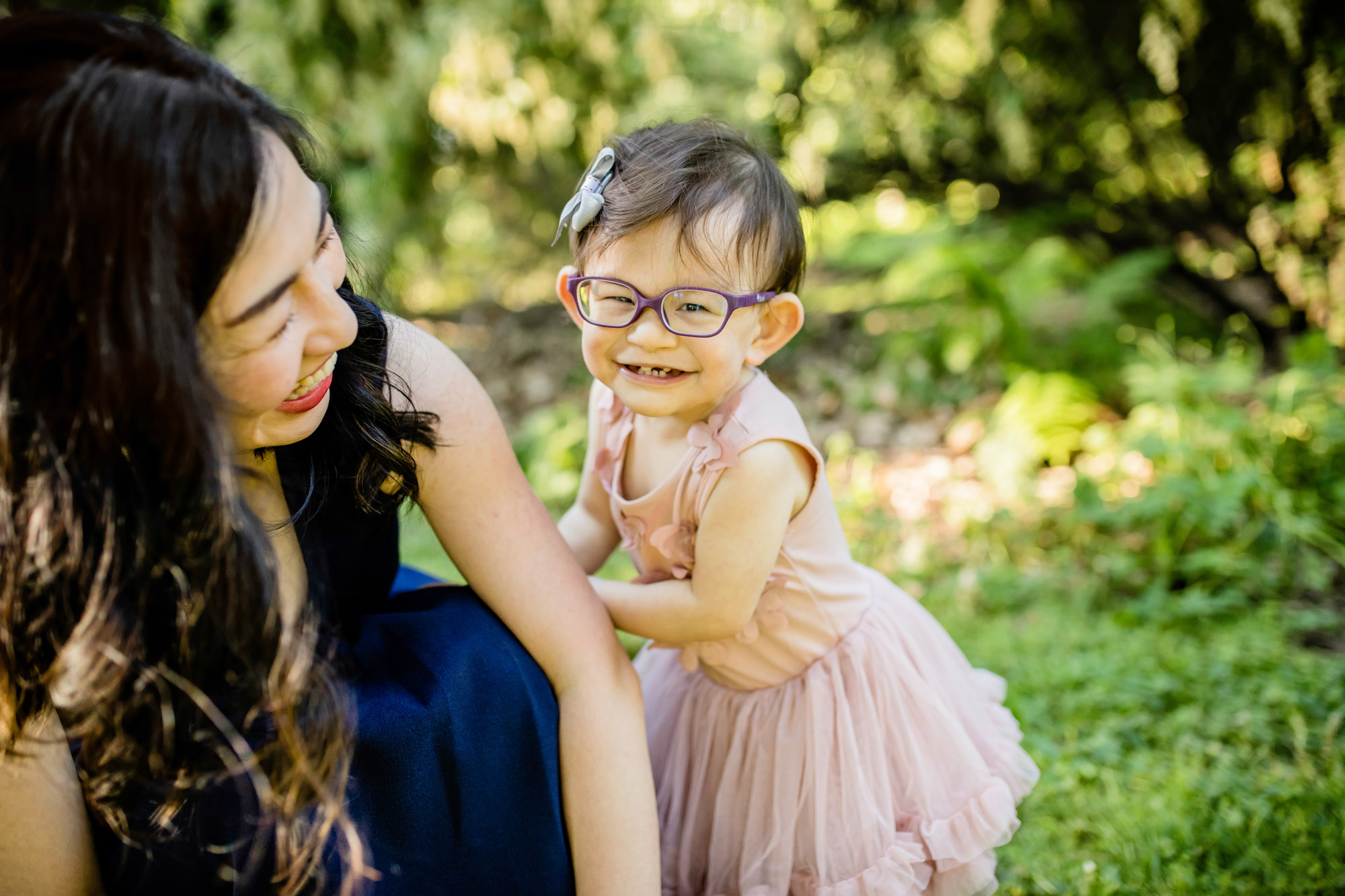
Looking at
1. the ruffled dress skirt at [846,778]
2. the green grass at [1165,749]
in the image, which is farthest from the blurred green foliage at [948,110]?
the ruffled dress skirt at [846,778]

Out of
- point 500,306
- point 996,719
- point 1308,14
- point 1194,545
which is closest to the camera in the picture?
point 996,719

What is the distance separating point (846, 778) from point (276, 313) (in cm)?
108

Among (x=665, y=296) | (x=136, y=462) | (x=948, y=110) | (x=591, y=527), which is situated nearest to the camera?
(x=136, y=462)

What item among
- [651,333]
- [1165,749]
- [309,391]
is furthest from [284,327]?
[1165,749]

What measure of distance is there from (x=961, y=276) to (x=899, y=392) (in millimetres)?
608

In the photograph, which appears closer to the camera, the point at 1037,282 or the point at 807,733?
the point at 807,733

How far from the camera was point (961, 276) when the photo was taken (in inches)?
160

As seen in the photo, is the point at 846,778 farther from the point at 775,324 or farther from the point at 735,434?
Result: the point at 775,324

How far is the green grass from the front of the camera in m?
1.64

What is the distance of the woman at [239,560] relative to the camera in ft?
2.68

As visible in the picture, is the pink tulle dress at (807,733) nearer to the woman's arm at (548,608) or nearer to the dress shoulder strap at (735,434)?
the dress shoulder strap at (735,434)

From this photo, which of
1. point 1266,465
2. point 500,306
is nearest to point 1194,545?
point 1266,465

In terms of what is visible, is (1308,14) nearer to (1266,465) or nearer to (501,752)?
(1266,465)

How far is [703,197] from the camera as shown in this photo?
4.09 feet
